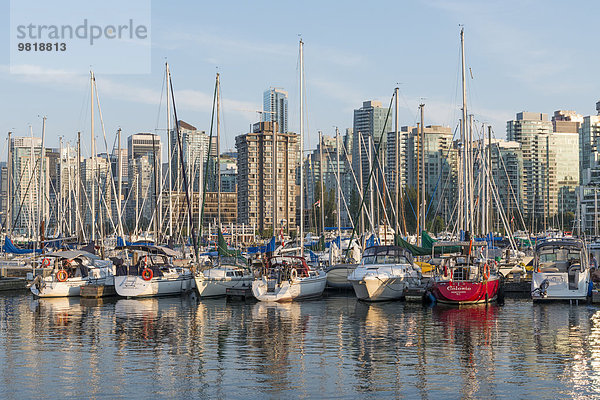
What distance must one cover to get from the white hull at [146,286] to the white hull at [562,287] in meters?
23.2

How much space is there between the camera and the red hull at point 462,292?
43.0 metres

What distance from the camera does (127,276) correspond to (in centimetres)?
4941

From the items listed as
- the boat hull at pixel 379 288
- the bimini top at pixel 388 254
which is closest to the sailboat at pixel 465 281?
the boat hull at pixel 379 288

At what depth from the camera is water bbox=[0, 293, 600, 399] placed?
72.9ft

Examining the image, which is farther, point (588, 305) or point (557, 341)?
point (588, 305)

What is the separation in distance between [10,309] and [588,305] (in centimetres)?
3334

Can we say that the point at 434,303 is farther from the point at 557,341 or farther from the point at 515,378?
the point at 515,378

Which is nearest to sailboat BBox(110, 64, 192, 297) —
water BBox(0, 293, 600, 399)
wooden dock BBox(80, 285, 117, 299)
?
wooden dock BBox(80, 285, 117, 299)

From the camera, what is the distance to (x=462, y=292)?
141 feet

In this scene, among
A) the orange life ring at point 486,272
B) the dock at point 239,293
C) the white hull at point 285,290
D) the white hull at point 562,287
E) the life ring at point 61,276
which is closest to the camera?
→ the white hull at point 562,287

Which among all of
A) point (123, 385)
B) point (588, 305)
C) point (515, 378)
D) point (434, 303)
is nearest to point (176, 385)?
point (123, 385)

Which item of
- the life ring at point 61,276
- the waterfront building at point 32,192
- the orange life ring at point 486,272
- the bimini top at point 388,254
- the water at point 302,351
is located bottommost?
Answer: the water at point 302,351

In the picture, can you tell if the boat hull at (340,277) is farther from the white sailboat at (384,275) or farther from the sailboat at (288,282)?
the white sailboat at (384,275)

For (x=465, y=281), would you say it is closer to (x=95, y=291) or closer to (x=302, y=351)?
(x=302, y=351)
